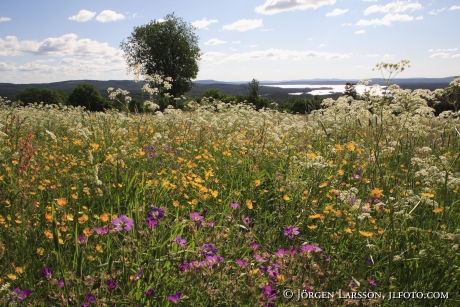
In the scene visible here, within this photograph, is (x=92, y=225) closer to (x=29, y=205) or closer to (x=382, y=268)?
(x=29, y=205)

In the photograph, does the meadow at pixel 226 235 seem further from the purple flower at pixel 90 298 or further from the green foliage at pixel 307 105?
the green foliage at pixel 307 105

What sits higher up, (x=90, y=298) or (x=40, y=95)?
(x=40, y=95)

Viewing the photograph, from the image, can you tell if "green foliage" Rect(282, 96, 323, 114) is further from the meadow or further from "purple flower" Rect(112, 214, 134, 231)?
"purple flower" Rect(112, 214, 134, 231)

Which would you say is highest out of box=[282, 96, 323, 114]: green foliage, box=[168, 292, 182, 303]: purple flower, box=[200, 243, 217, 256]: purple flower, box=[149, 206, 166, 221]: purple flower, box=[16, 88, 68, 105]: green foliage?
Result: box=[16, 88, 68, 105]: green foliage

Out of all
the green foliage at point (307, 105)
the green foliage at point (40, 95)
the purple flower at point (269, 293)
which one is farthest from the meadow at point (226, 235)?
the green foliage at point (40, 95)

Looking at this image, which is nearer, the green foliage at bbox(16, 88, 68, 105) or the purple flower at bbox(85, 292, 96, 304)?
the purple flower at bbox(85, 292, 96, 304)

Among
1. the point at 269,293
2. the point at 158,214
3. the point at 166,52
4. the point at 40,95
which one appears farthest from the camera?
the point at 40,95

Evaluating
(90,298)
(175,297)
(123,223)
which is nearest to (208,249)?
(175,297)

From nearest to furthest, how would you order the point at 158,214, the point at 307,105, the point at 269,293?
the point at 269,293 < the point at 158,214 < the point at 307,105

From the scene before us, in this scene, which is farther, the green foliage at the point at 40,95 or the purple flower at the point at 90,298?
the green foliage at the point at 40,95

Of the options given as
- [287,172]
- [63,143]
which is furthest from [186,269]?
[63,143]

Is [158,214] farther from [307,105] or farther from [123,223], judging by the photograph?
[307,105]

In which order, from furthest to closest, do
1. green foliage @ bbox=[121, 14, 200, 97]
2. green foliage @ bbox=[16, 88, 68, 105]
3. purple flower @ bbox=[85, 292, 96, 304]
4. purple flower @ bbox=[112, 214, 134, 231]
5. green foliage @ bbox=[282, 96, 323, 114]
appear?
green foliage @ bbox=[16, 88, 68, 105]
green foliage @ bbox=[121, 14, 200, 97]
green foliage @ bbox=[282, 96, 323, 114]
purple flower @ bbox=[112, 214, 134, 231]
purple flower @ bbox=[85, 292, 96, 304]

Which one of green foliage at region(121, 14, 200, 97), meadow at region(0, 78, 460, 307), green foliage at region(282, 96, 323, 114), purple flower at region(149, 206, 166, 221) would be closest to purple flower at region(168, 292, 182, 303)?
meadow at region(0, 78, 460, 307)
